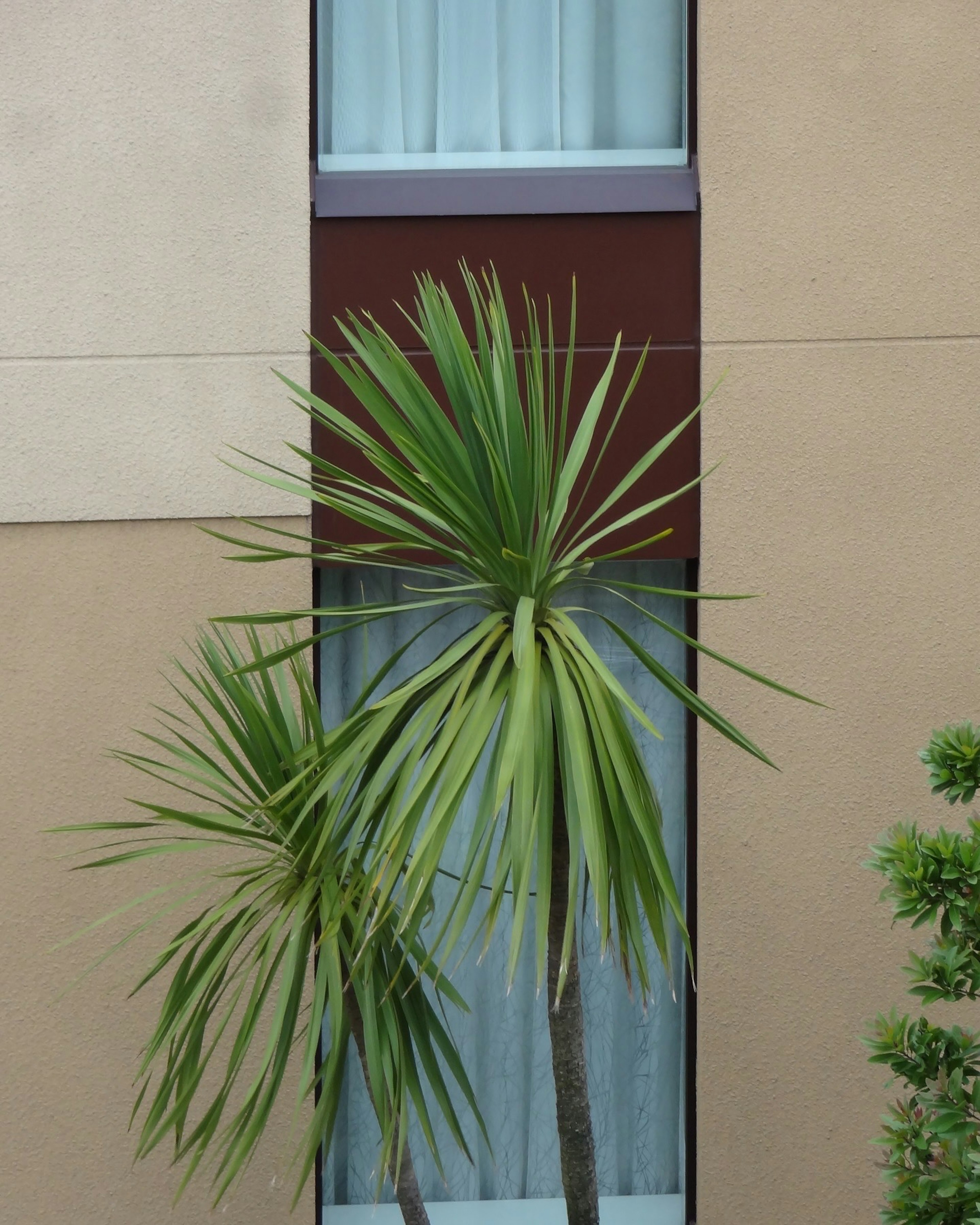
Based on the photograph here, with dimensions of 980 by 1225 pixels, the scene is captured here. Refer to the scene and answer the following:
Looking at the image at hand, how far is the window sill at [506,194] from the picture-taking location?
3.79 meters

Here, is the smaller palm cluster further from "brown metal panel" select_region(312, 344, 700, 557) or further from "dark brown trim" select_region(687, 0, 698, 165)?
"dark brown trim" select_region(687, 0, 698, 165)

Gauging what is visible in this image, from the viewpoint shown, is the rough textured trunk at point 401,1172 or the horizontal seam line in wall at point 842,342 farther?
the horizontal seam line in wall at point 842,342

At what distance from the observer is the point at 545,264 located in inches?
149

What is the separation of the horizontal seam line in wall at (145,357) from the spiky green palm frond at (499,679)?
3.19ft

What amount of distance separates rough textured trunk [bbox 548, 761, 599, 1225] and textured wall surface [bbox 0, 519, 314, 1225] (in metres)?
1.21

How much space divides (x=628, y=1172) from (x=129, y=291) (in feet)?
10.9

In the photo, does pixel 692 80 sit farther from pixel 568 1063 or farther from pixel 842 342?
pixel 568 1063

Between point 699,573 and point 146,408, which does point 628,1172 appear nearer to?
point 699,573

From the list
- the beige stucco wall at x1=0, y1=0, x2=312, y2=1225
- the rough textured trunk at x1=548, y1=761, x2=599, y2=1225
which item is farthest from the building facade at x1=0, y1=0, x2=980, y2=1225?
the rough textured trunk at x1=548, y1=761, x2=599, y2=1225

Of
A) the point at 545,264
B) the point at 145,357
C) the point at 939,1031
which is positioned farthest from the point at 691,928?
the point at 145,357

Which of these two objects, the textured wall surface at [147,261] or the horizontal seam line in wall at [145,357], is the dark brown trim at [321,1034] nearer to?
the textured wall surface at [147,261]

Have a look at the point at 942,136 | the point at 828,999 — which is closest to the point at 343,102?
the point at 942,136

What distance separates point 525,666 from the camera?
97.0 inches

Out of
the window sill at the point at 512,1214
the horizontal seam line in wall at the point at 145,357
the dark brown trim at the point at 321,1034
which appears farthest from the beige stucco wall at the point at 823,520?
the horizontal seam line in wall at the point at 145,357
